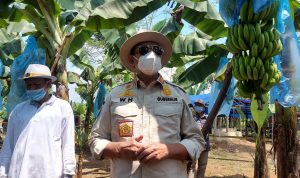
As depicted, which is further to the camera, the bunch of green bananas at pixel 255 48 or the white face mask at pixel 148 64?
the bunch of green bananas at pixel 255 48

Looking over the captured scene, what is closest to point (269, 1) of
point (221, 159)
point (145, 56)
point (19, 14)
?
point (145, 56)

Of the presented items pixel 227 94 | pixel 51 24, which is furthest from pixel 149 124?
pixel 227 94

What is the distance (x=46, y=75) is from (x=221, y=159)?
9192 mm

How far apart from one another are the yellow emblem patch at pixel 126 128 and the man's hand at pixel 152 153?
0.18 meters

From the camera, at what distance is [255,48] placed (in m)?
2.74

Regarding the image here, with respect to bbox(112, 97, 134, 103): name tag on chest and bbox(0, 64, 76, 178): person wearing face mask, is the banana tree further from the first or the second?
bbox(112, 97, 134, 103): name tag on chest

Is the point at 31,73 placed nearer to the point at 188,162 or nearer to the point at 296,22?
the point at 188,162

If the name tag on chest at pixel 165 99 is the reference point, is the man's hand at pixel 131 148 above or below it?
below

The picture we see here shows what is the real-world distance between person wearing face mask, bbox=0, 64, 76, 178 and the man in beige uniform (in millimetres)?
760

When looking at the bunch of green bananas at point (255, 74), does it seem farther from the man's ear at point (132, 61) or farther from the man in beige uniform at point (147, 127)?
the man's ear at point (132, 61)

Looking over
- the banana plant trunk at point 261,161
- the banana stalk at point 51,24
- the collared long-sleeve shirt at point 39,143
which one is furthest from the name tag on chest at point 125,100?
the banana plant trunk at point 261,161

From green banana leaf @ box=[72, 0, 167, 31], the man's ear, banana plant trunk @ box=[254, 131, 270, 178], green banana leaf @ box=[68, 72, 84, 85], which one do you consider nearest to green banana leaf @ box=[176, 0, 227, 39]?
green banana leaf @ box=[72, 0, 167, 31]

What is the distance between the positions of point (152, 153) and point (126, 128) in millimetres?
238

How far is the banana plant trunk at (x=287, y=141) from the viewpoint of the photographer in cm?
419
